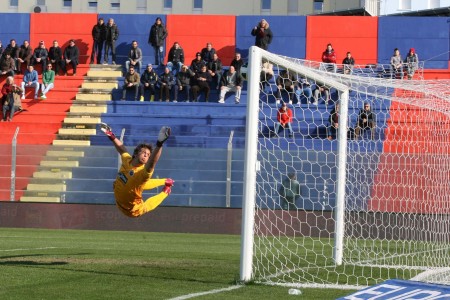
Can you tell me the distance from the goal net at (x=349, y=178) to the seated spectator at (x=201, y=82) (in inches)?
340

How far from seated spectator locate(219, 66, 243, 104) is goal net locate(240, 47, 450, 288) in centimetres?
774

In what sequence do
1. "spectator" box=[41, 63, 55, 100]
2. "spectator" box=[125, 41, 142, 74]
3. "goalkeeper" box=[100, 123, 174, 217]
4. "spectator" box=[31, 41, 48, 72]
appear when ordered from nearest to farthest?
"goalkeeper" box=[100, 123, 174, 217] → "spectator" box=[41, 63, 55, 100] → "spectator" box=[125, 41, 142, 74] → "spectator" box=[31, 41, 48, 72]

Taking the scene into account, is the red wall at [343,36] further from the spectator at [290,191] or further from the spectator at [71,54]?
the spectator at [290,191]

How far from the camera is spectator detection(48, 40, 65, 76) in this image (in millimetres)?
37812

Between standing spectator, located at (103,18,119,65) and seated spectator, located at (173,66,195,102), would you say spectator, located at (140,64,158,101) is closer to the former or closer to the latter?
seated spectator, located at (173,66,195,102)

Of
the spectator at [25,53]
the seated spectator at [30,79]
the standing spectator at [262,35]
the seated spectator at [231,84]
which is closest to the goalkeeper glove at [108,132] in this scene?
the seated spectator at [231,84]

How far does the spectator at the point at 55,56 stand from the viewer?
37812 millimetres

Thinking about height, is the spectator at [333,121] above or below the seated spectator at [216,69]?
below

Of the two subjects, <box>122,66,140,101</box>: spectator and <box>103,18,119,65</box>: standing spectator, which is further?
<box>103,18,119,65</box>: standing spectator

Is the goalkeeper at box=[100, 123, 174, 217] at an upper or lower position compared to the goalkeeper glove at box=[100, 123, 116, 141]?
lower

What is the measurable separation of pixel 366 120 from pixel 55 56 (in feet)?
64.2

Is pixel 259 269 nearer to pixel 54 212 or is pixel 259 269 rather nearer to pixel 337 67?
pixel 337 67

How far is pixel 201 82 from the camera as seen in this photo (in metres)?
35.7

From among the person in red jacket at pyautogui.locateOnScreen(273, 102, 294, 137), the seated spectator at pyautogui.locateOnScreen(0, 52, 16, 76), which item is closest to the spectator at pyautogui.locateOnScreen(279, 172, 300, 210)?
the person in red jacket at pyautogui.locateOnScreen(273, 102, 294, 137)
